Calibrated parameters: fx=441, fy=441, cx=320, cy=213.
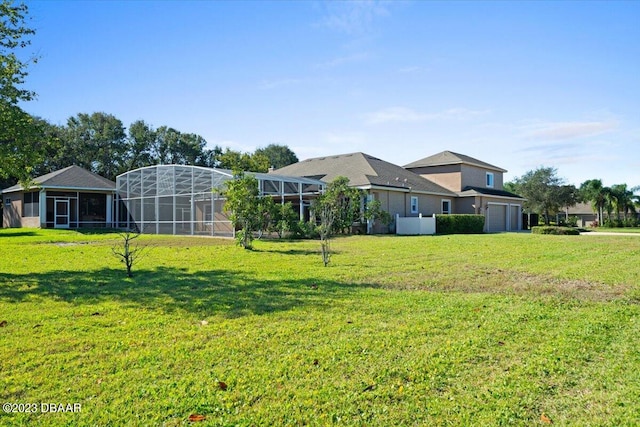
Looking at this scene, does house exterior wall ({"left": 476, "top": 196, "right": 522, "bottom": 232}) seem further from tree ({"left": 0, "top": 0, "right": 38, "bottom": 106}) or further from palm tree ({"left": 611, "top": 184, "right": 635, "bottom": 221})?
tree ({"left": 0, "top": 0, "right": 38, "bottom": 106})

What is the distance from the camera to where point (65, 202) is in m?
30.5

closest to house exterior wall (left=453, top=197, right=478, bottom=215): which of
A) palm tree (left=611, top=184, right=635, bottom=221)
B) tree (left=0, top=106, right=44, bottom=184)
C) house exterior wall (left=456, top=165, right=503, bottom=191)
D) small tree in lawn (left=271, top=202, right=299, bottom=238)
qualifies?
house exterior wall (left=456, top=165, right=503, bottom=191)

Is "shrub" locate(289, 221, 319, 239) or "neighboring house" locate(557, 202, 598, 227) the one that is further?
"neighboring house" locate(557, 202, 598, 227)

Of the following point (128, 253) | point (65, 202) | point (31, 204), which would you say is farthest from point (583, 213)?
point (128, 253)

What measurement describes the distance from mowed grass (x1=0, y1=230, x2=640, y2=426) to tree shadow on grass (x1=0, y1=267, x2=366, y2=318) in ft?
0.13

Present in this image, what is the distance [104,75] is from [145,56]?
3.13 meters

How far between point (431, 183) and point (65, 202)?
88.1 ft

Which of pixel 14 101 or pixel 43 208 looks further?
pixel 43 208

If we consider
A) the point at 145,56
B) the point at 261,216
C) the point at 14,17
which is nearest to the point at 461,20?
the point at 261,216

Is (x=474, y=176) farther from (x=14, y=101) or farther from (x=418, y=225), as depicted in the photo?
(x=14, y=101)

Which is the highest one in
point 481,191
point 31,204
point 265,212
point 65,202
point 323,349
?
point 481,191

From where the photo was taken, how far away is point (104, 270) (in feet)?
32.5

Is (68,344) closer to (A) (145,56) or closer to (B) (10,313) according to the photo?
(B) (10,313)

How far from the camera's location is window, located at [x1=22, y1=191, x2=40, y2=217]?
97.9 ft
